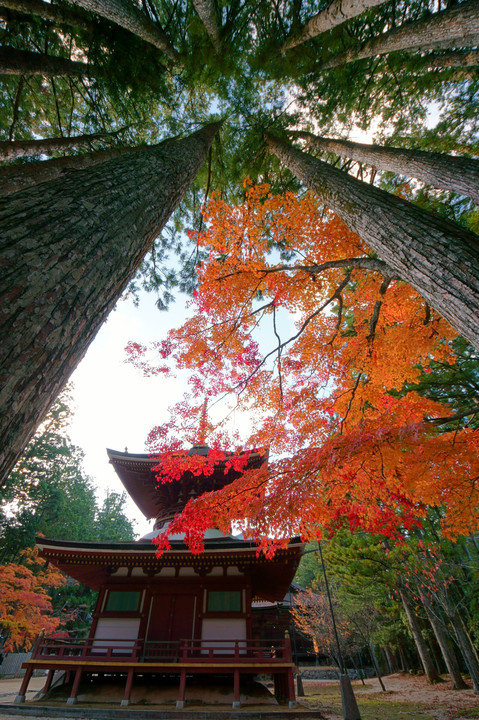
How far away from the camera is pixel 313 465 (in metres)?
4.55

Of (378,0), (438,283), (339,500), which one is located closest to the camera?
(438,283)

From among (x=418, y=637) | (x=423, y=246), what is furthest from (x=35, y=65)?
(x=418, y=637)

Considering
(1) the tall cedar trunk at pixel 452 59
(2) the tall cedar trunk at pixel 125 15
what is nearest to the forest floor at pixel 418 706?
(2) the tall cedar trunk at pixel 125 15

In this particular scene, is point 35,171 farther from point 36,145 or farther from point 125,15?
point 125,15

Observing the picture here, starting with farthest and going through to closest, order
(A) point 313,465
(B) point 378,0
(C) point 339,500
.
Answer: (C) point 339,500 < (A) point 313,465 < (B) point 378,0

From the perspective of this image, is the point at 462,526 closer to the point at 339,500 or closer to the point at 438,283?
the point at 339,500

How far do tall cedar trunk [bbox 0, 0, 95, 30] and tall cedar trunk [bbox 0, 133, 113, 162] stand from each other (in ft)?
5.25

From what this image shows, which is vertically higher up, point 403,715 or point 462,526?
point 462,526

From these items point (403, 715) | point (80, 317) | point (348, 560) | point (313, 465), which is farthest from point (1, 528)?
point (80, 317)

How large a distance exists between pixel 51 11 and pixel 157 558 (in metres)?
11.6

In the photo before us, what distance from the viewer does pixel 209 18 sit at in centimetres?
Result: 560

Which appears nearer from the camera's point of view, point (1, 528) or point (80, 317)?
point (80, 317)

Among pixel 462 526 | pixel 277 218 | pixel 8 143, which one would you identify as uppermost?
pixel 277 218

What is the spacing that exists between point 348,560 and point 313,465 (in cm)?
890
